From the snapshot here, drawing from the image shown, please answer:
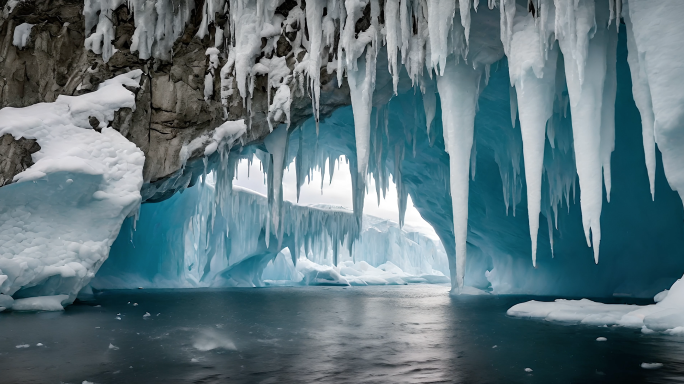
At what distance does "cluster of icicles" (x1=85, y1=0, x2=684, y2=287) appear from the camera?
Answer: 22.2 feet

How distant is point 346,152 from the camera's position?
17.4 m

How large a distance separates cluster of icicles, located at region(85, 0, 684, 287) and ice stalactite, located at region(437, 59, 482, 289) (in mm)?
18

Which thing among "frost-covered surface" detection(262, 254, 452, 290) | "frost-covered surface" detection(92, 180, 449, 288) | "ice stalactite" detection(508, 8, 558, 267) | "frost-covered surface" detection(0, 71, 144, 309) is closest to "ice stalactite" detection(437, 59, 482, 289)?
"ice stalactite" detection(508, 8, 558, 267)

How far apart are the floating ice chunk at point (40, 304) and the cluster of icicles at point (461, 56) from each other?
515 centimetres

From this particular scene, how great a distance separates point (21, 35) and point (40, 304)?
223 inches

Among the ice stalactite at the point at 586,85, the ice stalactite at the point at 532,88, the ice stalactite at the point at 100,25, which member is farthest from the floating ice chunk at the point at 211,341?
the ice stalactite at the point at 100,25

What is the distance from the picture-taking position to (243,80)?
1055 cm

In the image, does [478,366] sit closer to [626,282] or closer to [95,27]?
[95,27]

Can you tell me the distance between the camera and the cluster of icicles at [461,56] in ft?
22.2

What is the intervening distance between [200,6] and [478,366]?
960 centimetres

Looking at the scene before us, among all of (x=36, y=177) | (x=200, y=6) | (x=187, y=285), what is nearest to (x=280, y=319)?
(x=36, y=177)

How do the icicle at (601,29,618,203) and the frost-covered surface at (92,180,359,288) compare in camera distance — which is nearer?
the icicle at (601,29,618,203)

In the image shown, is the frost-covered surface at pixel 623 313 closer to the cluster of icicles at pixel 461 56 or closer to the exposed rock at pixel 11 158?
the cluster of icicles at pixel 461 56

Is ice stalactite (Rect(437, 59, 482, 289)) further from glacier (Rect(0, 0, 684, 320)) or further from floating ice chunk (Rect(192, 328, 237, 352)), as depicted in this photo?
floating ice chunk (Rect(192, 328, 237, 352))
